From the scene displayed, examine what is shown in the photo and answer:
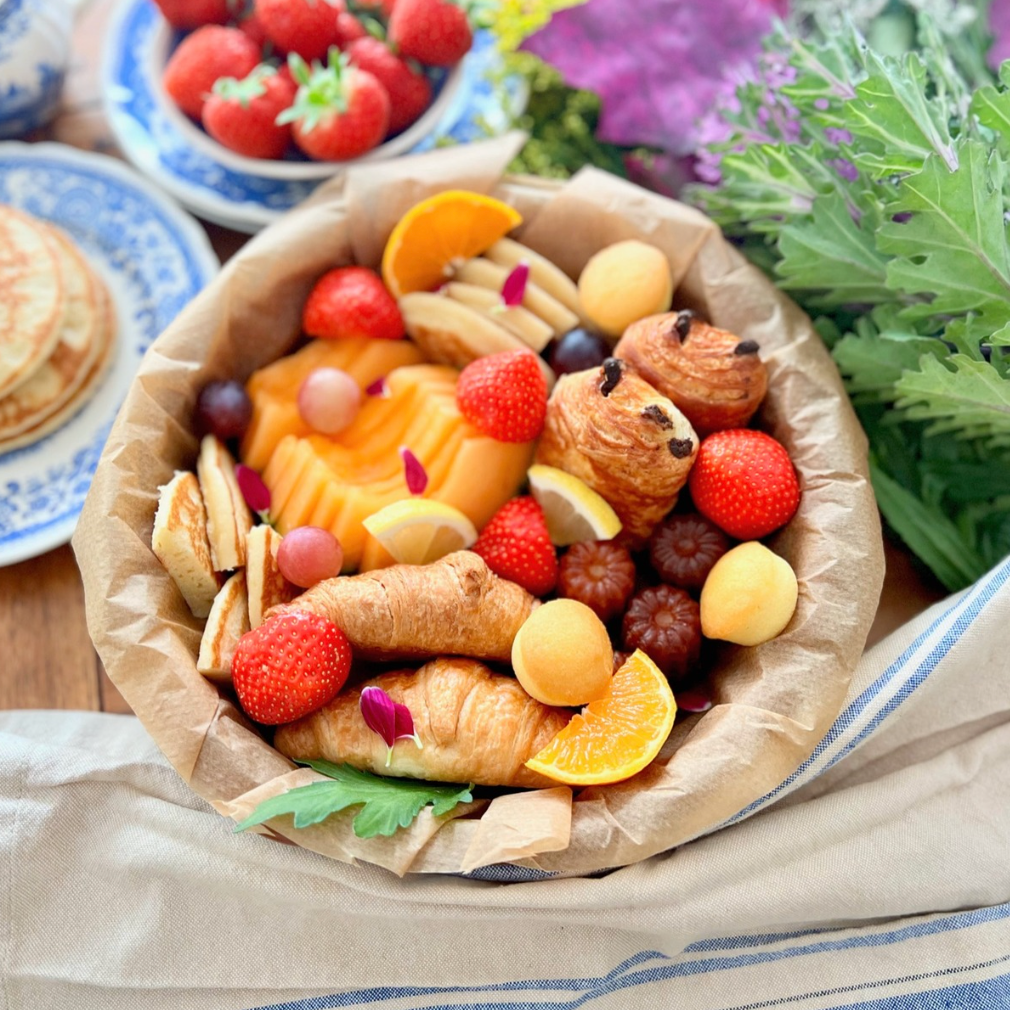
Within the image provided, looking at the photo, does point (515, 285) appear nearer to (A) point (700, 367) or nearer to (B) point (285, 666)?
(A) point (700, 367)

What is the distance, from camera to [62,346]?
1.83 metres

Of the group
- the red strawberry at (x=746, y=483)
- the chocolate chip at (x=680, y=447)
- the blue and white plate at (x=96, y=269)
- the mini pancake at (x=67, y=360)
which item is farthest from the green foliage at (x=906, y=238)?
the mini pancake at (x=67, y=360)

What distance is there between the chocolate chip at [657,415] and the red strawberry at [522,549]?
0.25 m

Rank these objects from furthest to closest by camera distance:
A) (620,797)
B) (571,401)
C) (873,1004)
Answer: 1. (571,401)
2. (873,1004)
3. (620,797)

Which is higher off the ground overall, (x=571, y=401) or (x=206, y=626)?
(x=571, y=401)

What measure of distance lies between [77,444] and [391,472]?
64 cm

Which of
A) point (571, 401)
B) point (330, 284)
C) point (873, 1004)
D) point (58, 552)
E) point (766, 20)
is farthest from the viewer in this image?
point (766, 20)

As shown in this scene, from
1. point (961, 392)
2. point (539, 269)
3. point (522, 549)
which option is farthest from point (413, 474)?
point (961, 392)

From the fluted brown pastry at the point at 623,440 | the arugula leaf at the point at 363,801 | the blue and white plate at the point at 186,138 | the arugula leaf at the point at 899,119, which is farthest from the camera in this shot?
the blue and white plate at the point at 186,138

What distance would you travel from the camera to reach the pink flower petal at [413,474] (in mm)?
1583

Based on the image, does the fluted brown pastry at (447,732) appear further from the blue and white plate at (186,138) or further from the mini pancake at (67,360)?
the blue and white plate at (186,138)

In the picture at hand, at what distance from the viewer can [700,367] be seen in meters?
1.53

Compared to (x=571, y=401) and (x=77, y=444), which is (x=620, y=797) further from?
(x=77, y=444)

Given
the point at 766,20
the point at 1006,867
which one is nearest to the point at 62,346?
the point at 766,20
